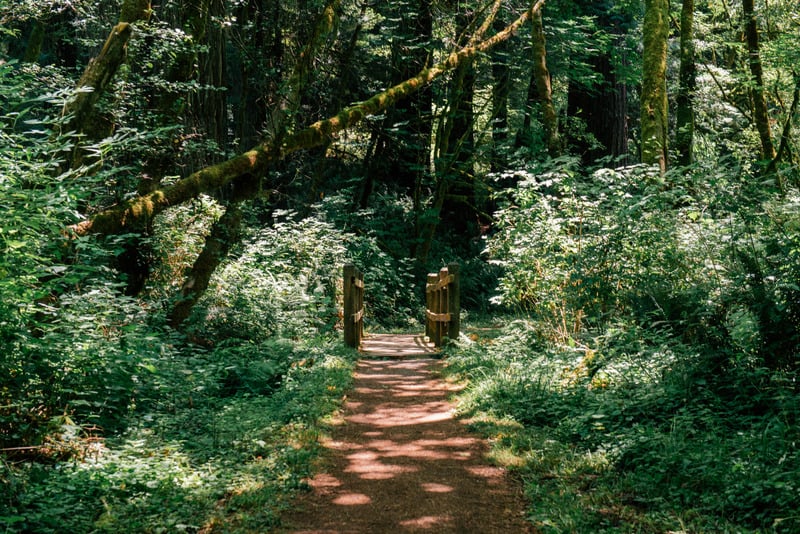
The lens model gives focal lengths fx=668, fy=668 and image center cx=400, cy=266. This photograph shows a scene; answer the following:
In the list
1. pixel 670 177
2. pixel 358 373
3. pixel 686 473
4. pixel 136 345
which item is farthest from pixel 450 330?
pixel 686 473

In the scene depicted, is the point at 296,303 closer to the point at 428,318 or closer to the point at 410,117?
the point at 428,318

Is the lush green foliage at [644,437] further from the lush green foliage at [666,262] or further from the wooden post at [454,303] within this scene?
the wooden post at [454,303]

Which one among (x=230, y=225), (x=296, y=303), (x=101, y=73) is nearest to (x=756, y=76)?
(x=296, y=303)

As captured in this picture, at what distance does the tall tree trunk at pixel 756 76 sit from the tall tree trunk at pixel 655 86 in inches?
166

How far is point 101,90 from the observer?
8.02 metres

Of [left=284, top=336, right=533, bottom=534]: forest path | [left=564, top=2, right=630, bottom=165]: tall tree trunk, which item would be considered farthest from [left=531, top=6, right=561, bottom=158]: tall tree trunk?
[left=284, top=336, right=533, bottom=534]: forest path

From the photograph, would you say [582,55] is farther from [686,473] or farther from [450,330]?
[686,473]

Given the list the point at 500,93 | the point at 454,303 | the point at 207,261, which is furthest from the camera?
the point at 500,93

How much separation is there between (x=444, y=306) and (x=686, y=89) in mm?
8540

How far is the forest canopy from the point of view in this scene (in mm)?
4707

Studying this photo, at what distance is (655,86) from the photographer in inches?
429

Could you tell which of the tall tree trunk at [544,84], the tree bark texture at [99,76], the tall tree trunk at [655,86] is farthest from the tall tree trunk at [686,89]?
the tree bark texture at [99,76]

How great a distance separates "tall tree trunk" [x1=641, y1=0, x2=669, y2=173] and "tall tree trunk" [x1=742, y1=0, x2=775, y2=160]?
4227 millimetres

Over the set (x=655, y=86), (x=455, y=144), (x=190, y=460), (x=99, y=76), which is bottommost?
(x=190, y=460)
